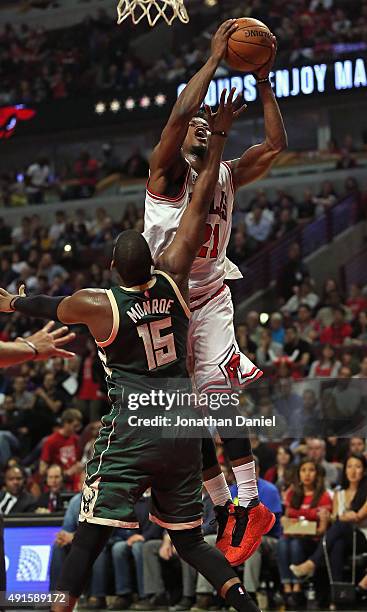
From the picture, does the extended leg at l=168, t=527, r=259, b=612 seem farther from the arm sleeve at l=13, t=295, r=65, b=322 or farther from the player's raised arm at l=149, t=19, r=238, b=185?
the player's raised arm at l=149, t=19, r=238, b=185

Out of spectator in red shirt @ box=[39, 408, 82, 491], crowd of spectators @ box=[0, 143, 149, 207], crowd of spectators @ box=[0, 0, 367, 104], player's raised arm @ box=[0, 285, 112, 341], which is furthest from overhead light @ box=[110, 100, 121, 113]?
player's raised arm @ box=[0, 285, 112, 341]

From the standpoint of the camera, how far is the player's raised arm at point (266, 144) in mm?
5898

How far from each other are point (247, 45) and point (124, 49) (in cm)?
1905

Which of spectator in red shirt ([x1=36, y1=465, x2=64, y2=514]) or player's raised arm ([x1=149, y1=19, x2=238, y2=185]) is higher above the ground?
player's raised arm ([x1=149, y1=19, x2=238, y2=185])

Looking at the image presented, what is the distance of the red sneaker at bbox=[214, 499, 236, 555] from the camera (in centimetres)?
576

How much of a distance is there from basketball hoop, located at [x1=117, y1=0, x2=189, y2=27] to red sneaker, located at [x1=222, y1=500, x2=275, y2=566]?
10.8ft

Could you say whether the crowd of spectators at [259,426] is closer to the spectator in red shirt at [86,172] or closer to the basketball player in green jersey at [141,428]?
the basketball player in green jersey at [141,428]

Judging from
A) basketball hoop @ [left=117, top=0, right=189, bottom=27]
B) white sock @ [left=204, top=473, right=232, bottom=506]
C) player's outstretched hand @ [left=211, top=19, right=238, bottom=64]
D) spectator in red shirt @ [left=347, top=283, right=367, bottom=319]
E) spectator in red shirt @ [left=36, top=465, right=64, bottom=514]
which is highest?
basketball hoop @ [left=117, top=0, right=189, bottom=27]

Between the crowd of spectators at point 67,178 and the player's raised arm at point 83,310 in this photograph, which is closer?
the player's raised arm at point 83,310

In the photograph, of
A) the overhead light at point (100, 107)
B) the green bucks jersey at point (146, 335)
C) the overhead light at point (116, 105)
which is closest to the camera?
the green bucks jersey at point (146, 335)

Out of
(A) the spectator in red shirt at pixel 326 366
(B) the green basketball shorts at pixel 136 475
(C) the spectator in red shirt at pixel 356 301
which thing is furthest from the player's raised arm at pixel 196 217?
(C) the spectator in red shirt at pixel 356 301

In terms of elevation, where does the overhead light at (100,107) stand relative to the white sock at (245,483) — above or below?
above

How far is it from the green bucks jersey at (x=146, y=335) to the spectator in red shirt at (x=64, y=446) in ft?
23.2

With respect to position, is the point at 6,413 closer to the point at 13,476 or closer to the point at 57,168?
the point at 13,476
